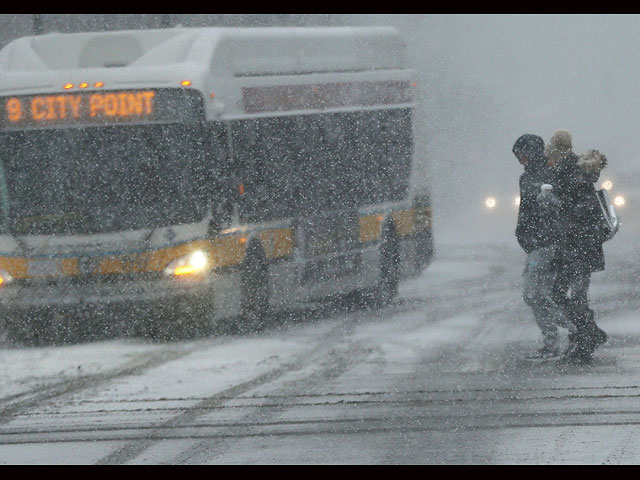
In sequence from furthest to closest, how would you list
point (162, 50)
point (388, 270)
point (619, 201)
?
point (619, 201) → point (388, 270) → point (162, 50)

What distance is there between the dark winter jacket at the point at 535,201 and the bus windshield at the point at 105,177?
372cm

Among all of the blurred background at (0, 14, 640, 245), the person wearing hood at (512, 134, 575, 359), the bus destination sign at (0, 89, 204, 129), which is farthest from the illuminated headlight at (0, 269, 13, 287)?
the blurred background at (0, 14, 640, 245)

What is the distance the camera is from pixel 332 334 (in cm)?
1259

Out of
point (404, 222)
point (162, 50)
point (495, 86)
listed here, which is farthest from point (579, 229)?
point (495, 86)

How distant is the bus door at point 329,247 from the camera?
14.0m

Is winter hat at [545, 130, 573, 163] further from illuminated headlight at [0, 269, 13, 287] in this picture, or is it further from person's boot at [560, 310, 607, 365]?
illuminated headlight at [0, 269, 13, 287]

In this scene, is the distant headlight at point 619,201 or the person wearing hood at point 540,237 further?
the distant headlight at point 619,201

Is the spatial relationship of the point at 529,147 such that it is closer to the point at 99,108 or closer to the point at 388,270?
the point at 99,108

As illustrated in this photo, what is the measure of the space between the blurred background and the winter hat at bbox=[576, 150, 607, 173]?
16.8 meters

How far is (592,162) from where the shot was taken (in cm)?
970

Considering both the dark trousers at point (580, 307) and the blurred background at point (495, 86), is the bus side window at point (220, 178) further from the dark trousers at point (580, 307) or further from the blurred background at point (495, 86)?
the blurred background at point (495, 86)

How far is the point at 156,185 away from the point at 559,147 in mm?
4216

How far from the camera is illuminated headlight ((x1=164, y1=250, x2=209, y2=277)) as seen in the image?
12.4 meters

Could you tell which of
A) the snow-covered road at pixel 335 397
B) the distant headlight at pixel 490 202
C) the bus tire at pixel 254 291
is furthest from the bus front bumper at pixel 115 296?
the distant headlight at pixel 490 202
